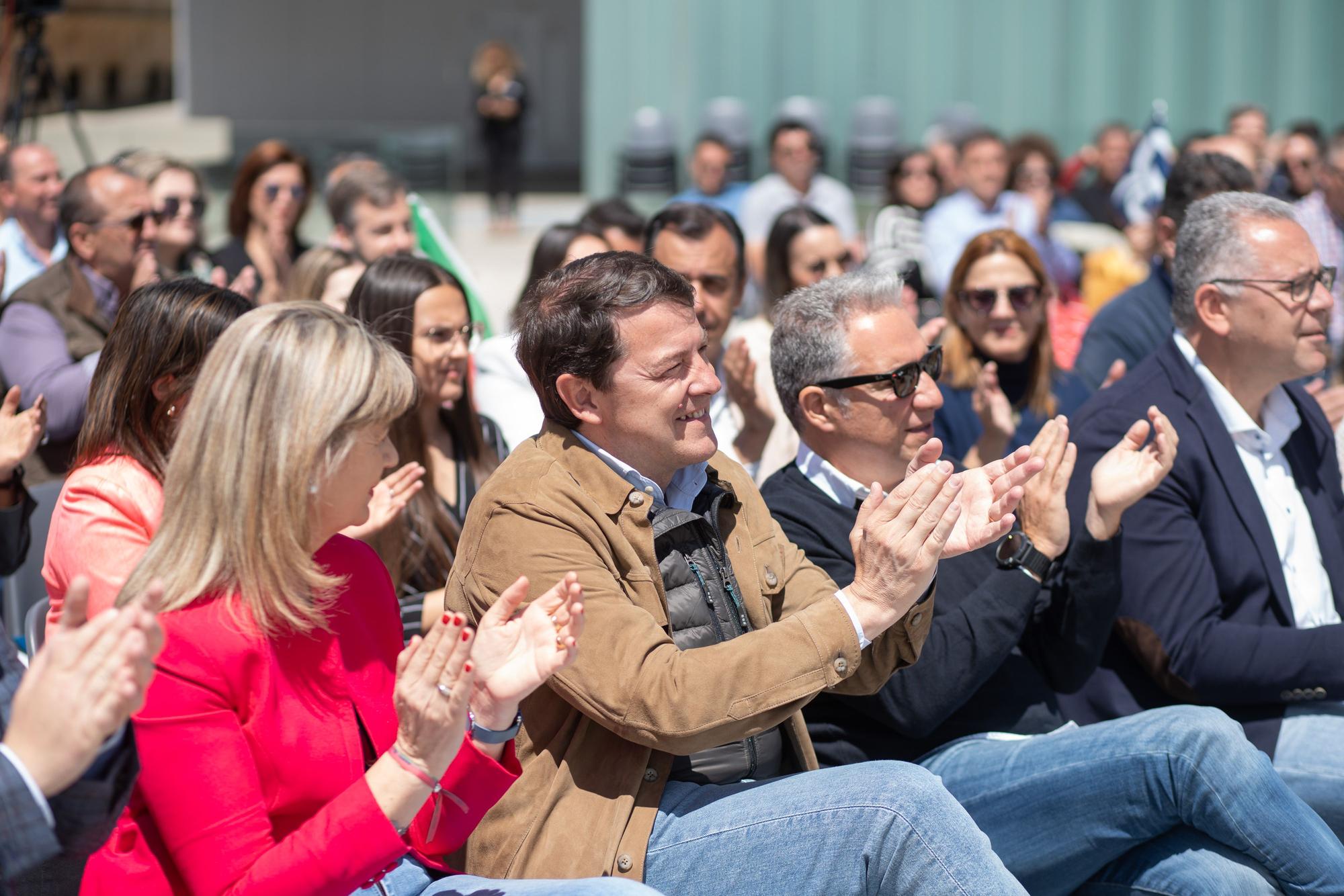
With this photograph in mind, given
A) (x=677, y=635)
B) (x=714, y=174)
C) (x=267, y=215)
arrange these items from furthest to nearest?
(x=714, y=174), (x=267, y=215), (x=677, y=635)

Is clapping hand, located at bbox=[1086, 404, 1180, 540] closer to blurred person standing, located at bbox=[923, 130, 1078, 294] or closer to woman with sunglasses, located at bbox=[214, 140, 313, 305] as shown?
woman with sunglasses, located at bbox=[214, 140, 313, 305]

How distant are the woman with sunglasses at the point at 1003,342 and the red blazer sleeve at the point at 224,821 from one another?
9.49ft

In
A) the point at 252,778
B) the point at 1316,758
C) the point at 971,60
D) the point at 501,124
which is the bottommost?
the point at 1316,758

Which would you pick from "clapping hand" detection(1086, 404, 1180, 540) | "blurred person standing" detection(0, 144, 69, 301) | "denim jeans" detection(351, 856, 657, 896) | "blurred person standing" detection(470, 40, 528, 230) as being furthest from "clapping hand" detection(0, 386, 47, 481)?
"blurred person standing" detection(470, 40, 528, 230)

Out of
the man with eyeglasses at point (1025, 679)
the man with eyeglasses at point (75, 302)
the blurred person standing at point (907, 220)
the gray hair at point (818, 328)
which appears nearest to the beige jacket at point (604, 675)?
the man with eyeglasses at point (1025, 679)

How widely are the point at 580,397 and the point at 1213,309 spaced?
→ 5.66 ft

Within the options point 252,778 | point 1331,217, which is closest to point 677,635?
point 252,778

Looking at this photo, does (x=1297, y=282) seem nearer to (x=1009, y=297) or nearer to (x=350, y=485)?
(x=1009, y=297)

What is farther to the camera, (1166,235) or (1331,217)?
(1331,217)

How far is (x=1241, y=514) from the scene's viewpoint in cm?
316

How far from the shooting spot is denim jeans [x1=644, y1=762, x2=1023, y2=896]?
7.11ft

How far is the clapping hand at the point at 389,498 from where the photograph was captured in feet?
9.41

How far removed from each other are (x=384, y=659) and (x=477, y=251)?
1206 cm

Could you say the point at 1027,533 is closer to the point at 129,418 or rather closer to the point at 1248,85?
the point at 129,418
